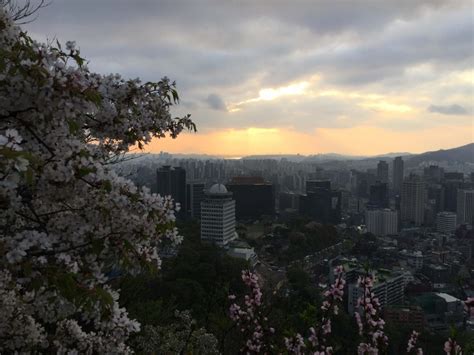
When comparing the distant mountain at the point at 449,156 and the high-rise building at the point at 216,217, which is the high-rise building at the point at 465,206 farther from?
the distant mountain at the point at 449,156

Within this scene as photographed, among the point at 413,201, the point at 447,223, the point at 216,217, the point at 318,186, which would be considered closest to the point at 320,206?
the point at 318,186

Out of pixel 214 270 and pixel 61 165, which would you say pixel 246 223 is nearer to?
pixel 214 270

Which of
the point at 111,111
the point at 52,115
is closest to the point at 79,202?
the point at 52,115

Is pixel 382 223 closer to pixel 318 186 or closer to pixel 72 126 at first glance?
pixel 318 186

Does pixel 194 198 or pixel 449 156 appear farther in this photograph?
pixel 449 156

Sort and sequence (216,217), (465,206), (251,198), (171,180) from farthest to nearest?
(465,206) → (251,198) → (171,180) → (216,217)

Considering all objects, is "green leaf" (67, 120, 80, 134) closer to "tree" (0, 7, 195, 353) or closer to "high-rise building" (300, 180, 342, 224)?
"tree" (0, 7, 195, 353)
